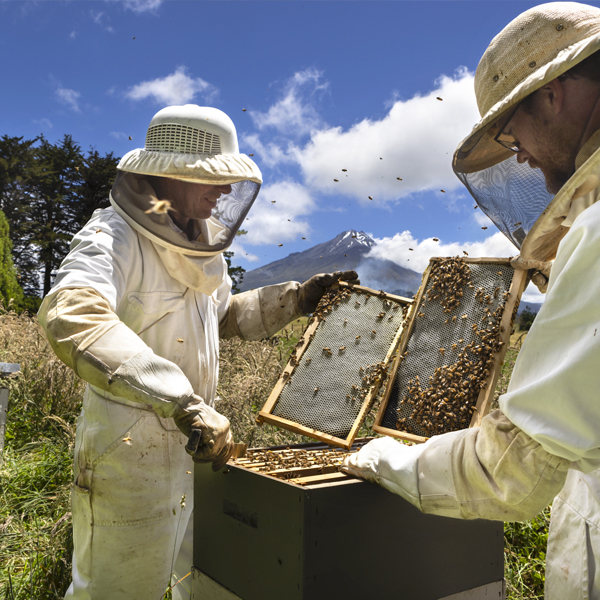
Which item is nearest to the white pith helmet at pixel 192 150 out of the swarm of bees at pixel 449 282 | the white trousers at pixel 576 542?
the swarm of bees at pixel 449 282

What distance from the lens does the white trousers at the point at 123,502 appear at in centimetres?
242

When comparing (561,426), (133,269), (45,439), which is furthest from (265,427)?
(561,426)

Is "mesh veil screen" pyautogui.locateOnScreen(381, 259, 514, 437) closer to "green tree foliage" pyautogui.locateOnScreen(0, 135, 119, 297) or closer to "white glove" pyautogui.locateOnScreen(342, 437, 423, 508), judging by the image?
"white glove" pyautogui.locateOnScreen(342, 437, 423, 508)

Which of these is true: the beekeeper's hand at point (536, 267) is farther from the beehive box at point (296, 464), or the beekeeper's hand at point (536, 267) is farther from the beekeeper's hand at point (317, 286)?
the beehive box at point (296, 464)

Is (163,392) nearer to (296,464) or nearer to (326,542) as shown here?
(296,464)

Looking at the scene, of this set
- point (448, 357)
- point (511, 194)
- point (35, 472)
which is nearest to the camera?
point (511, 194)

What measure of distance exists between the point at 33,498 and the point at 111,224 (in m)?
3.17

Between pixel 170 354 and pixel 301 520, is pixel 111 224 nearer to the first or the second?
pixel 170 354

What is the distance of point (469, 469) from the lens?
1.45 meters

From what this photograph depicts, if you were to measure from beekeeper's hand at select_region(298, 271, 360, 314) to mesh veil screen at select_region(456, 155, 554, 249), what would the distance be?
1173 mm

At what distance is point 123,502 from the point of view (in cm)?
243

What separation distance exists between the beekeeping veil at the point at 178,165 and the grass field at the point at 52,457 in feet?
6.87

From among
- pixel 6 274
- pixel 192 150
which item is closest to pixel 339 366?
pixel 192 150

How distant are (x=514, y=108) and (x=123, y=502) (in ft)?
8.01
